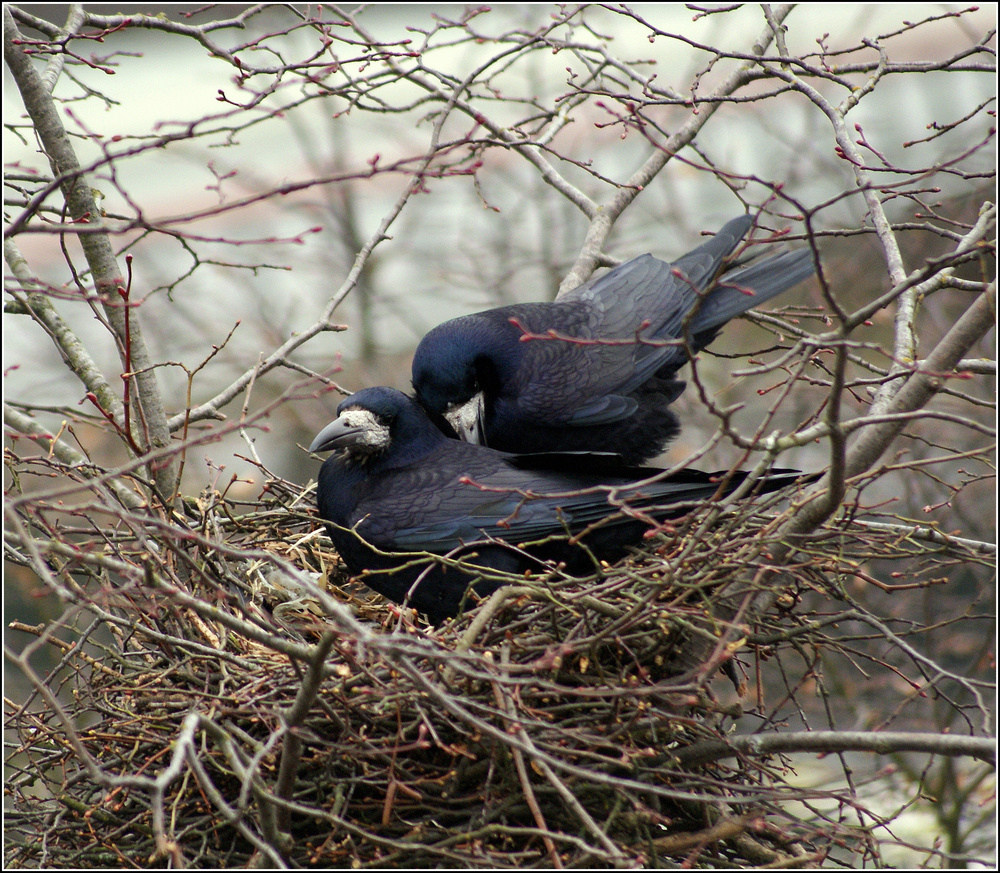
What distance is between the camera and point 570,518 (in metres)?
4.12

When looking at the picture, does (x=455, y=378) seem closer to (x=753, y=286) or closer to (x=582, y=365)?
(x=582, y=365)

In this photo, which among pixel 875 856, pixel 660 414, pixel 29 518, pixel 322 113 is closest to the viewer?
pixel 875 856

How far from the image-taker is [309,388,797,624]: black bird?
163 inches

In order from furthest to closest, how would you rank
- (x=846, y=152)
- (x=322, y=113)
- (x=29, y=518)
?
(x=322, y=113)
(x=846, y=152)
(x=29, y=518)

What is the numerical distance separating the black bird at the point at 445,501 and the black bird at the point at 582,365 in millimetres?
330

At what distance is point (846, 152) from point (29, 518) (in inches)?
127

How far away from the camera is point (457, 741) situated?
10.2ft

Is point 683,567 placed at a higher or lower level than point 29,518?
lower

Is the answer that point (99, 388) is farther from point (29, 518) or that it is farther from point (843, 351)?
point (843, 351)

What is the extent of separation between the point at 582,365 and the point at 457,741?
2247 mm

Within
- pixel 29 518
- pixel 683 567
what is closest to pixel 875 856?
pixel 683 567

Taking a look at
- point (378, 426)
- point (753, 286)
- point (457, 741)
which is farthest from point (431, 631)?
point (753, 286)

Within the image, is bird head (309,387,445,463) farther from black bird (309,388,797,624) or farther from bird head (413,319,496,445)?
bird head (413,319,496,445)

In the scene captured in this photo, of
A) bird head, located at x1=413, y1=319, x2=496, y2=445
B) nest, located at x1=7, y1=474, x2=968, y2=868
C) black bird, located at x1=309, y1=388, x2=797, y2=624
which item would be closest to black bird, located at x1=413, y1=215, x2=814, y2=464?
bird head, located at x1=413, y1=319, x2=496, y2=445
